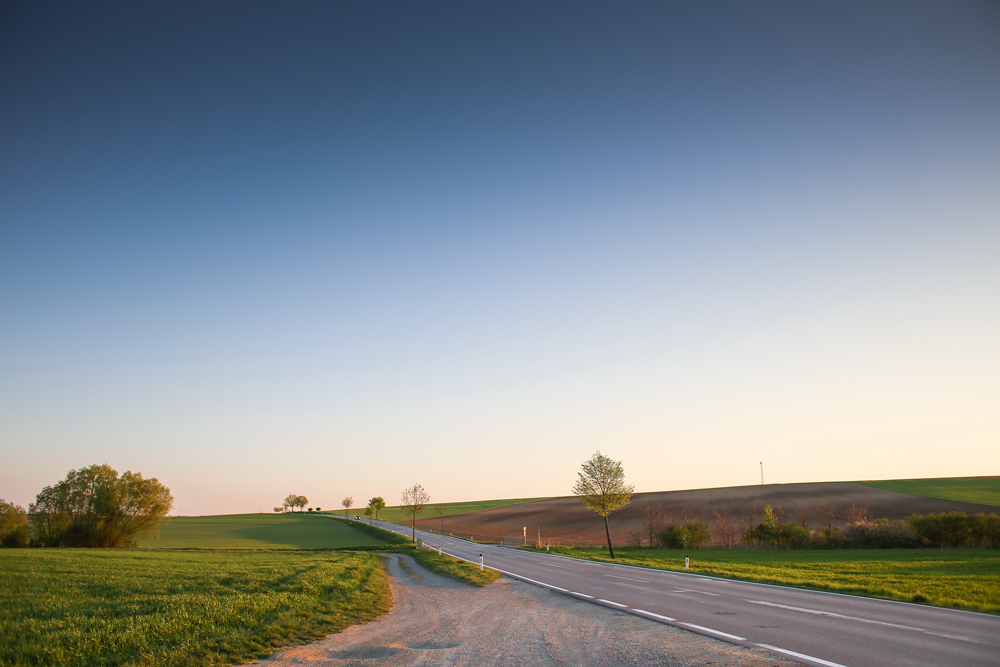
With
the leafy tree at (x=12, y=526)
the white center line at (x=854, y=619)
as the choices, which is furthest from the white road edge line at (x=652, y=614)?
the leafy tree at (x=12, y=526)

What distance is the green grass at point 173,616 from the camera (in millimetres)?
9500

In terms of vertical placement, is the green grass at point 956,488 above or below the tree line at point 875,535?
below

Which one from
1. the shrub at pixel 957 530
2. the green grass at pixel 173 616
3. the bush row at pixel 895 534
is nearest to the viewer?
the green grass at pixel 173 616

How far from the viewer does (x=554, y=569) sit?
30312 millimetres

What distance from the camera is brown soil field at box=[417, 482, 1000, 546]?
69.0 meters

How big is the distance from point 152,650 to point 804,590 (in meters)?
20.4

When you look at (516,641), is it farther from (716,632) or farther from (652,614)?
(652,614)

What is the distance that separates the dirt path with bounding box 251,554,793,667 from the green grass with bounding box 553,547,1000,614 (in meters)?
10.3

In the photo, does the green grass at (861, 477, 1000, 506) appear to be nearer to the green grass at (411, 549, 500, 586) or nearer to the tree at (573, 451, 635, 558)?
the tree at (573, 451, 635, 558)

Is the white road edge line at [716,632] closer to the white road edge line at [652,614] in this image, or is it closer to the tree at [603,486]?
the white road edge line at [652,614]

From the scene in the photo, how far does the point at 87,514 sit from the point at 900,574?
86.7 m

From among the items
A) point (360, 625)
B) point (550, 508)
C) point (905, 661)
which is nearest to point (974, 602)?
point (905, 661)

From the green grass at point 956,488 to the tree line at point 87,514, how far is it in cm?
11778

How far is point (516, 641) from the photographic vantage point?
1109 cm
